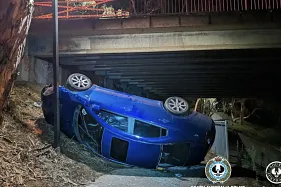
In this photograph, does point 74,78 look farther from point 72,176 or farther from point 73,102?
point 72,176

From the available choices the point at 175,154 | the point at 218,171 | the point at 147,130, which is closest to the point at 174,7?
A: the point at 147,130

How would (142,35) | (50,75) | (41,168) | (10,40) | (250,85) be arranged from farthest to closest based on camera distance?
(250,85), (50,75), (142,35), (41,168), (10,40)

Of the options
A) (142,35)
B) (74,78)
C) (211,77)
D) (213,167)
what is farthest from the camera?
(211,77)

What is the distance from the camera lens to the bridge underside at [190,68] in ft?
34.3

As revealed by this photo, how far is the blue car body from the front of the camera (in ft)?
20.6

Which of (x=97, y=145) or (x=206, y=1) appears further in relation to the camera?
(x=206, y=1)

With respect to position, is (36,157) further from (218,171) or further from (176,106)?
(218,171)

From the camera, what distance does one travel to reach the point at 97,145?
6.59m

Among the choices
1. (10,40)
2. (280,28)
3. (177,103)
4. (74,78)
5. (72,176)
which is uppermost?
(280,28)

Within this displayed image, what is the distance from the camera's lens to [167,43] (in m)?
9.70

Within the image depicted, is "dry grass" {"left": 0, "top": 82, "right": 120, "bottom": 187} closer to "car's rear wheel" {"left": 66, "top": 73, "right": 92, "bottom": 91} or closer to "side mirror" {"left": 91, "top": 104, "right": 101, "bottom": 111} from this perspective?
"side mirror" {"left": 91, "top": 104, "right": 101, "bottom": 111}

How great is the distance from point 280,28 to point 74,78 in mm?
7044

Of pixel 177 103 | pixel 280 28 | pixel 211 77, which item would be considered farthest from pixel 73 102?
pixel 211 77

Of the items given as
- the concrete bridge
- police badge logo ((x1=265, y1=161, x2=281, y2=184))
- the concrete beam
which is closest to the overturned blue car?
police badge logo ((x1=265, y1=161, x2=281, y2=184))
